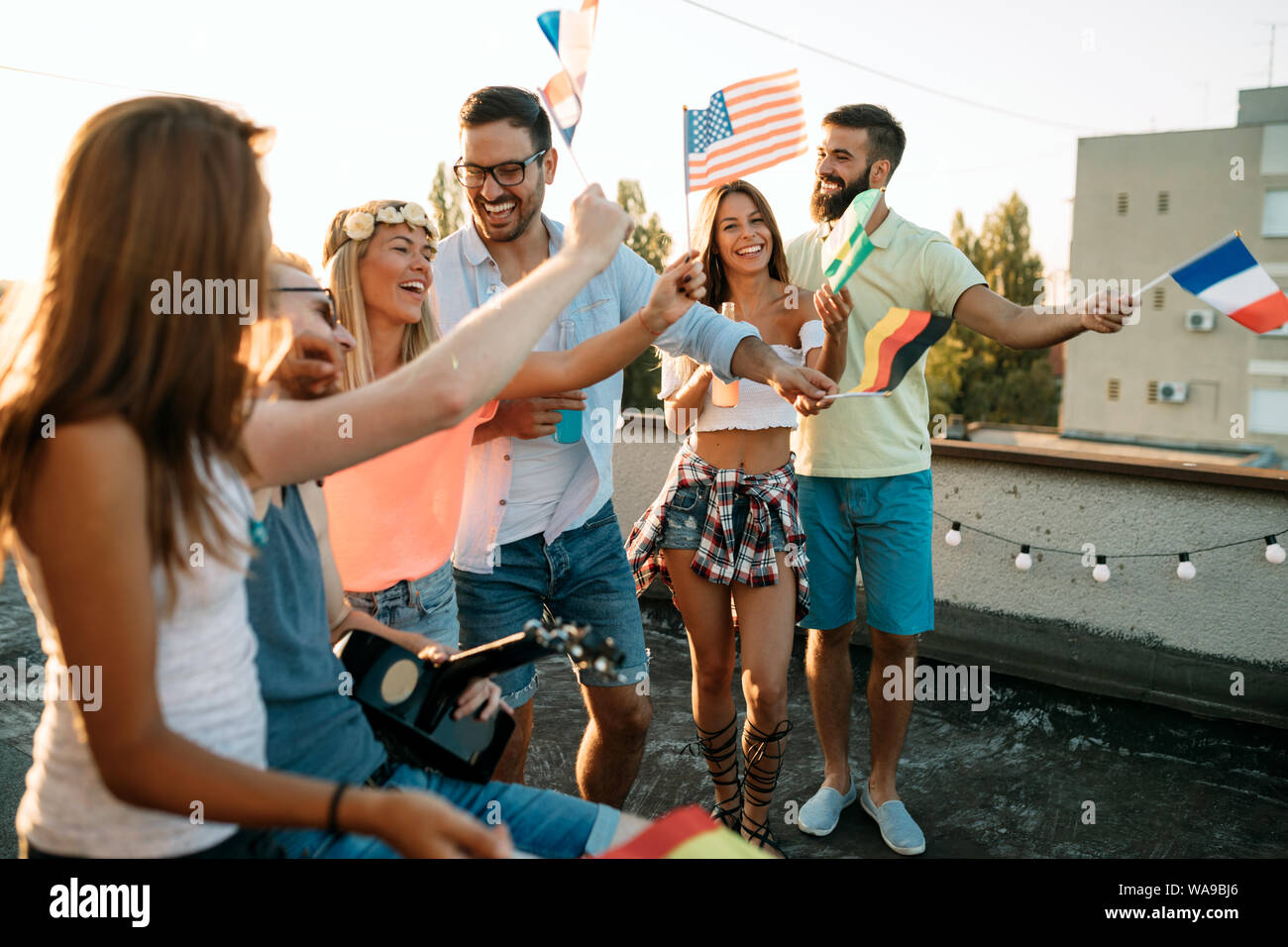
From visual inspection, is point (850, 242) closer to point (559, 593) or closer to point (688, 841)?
point (559, 593)

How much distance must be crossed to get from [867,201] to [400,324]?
1.65 meters

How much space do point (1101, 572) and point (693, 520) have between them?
8.98 feet

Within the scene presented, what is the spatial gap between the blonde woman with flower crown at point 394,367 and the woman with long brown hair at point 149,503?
3.52ft

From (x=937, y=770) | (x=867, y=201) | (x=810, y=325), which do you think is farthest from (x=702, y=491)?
(x=937, y=770)

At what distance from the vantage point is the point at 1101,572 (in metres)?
5.10

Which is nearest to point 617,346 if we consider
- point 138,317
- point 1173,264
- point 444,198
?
point 138,317

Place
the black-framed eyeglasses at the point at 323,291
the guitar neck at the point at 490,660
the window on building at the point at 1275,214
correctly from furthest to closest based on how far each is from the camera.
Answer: the window on building at the point at 1275,214
the black-framed eyeglasses at the point at 323,291
the guitar neck at the point at 490,660

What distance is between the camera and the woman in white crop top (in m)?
3.33

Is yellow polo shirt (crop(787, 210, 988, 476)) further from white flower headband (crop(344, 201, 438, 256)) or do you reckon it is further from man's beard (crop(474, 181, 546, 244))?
white flower headband (crop(344, 201, 438, 256))

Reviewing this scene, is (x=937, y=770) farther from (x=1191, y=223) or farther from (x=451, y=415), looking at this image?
(x=1191, y=223)

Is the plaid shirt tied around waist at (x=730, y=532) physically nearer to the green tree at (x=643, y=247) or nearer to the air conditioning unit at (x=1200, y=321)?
the green tree at (x=643, y=247)

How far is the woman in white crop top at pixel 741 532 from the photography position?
131 inches

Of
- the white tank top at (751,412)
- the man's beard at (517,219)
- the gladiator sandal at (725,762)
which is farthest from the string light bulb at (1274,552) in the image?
the man's beard at (517,219)

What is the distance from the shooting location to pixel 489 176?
9.59ft
